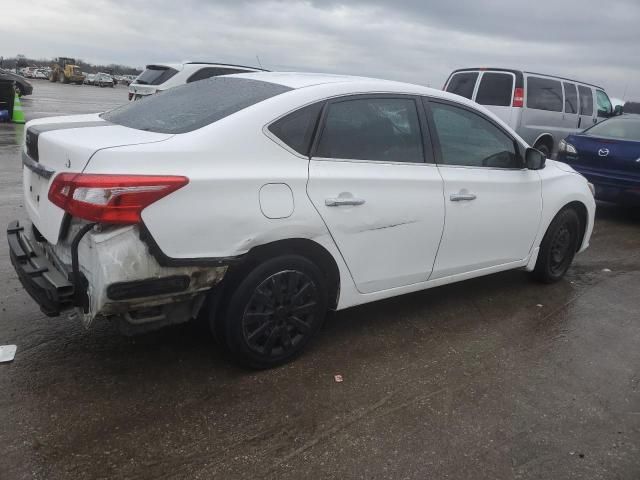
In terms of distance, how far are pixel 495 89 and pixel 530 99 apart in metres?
0.71

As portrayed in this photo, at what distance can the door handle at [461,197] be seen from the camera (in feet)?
12.6

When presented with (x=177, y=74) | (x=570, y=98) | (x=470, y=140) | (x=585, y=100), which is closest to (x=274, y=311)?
(x=470, y=140)

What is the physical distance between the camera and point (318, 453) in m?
2.64

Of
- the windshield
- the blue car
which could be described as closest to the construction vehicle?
the windshield

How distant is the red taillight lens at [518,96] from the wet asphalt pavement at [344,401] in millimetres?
7474

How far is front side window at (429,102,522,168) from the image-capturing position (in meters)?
3.91

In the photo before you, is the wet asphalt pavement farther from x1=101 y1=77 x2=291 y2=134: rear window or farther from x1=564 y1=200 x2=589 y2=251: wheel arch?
x1=101 y1=77 x2=291 y2=134: rear window

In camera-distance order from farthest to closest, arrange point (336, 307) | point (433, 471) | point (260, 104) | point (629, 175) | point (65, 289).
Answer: point (629, 175)
point (336, 307)
point (260, 104)
point (65, 289)
point (433, 471)

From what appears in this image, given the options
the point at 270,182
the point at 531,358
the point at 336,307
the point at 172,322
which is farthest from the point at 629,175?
the point at 172,322

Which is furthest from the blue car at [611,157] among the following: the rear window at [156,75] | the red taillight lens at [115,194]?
the rear window at [156,75]

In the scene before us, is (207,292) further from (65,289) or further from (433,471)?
(433,471)

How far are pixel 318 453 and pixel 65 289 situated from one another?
4.74 ft

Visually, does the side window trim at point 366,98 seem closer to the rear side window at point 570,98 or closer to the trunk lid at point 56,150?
the trunk lid at point 56,150

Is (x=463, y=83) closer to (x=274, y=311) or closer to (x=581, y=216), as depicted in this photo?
(x=581, y=216)
